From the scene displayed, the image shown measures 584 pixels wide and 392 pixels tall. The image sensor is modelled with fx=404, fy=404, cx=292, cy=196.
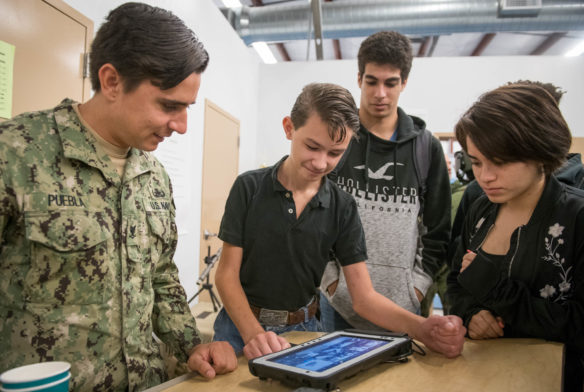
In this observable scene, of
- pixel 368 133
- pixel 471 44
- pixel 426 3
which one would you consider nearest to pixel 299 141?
pixel 368 133

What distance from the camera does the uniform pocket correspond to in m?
0.88

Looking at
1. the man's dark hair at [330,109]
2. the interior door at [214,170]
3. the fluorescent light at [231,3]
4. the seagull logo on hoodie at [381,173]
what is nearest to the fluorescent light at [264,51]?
the fluorescent light at [231,3]

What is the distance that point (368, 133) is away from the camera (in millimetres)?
1758

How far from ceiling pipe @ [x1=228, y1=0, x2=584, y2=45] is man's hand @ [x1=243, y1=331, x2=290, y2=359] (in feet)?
14.9

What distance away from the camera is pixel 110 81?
973 mm

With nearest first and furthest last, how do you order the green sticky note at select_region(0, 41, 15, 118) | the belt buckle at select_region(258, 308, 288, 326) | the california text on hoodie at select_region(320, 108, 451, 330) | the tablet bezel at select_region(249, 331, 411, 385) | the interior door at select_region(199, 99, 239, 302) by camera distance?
1. the tablet bezel at select_region(249, 331, 411, 385)
2. the belt buckle at select_region(258, 308, 288, 326)
3. the california text on hoodie at select_region(320, 108, 451, 330)
4. the green sticky note at select_region(0, 41, 15, 118)
5. the interior door at select_region(199, 99, 239, 302)

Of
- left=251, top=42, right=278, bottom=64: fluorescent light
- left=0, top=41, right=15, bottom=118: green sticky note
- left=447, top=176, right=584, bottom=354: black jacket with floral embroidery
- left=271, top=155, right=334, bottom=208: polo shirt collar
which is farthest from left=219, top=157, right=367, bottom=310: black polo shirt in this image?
left=251, top=42, right=278, bottom=64: fluorescent light

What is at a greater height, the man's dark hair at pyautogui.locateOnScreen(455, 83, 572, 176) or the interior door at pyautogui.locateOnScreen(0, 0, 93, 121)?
the interior door at pyautogui.locateOnScreen(0, 0, 93, 121)

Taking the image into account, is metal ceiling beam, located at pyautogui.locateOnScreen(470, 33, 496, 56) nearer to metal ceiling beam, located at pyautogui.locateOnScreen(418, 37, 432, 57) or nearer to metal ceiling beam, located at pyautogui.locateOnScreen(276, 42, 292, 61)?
metal ceiling beam, located at pyautogui.locateOnScreen(418, 37, 432, 57)

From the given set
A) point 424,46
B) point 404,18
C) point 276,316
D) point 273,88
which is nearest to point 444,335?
point 276,316

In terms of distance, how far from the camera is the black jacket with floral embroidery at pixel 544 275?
3.78 feet

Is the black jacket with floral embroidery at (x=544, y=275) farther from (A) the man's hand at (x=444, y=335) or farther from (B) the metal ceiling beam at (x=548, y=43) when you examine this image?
(B) the metal ceiling beam at (x=548, y=43)

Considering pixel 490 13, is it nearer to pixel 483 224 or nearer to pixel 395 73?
pixel 395 73

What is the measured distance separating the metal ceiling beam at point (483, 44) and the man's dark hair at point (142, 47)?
21.7 ft
